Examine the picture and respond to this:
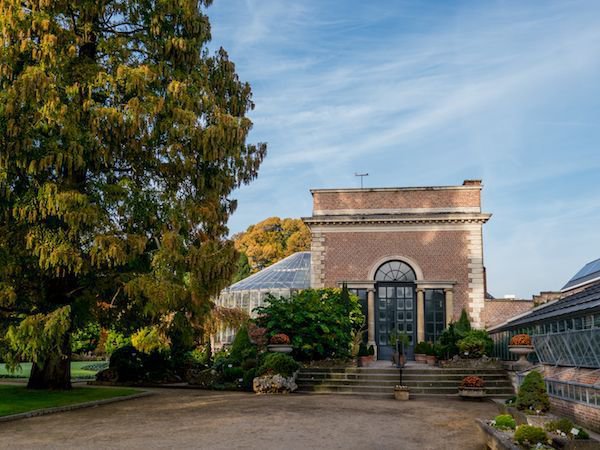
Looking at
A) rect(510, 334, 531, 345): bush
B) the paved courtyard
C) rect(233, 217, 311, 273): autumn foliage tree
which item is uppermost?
rect(233, 217, 311, 273): autumn foliage tree

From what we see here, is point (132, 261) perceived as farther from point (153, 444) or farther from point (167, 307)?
point (153, 444)

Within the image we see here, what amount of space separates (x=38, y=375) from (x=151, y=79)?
818 centimetres

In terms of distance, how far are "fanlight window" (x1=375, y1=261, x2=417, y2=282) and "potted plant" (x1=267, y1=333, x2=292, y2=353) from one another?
7.84 meters

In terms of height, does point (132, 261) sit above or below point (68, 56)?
below

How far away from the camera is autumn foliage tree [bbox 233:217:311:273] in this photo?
52.3 metres

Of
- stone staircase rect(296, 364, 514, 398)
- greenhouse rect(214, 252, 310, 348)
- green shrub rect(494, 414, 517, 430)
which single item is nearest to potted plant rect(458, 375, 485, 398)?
stone staircase rect(296, 364, 514, 398)

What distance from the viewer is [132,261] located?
13.9 metres

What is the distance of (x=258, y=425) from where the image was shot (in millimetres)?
10430

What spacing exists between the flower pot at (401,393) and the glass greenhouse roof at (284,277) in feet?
41.5

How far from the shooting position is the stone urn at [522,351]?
49.1 ft

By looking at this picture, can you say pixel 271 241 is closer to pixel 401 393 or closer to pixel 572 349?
pixel 401 393

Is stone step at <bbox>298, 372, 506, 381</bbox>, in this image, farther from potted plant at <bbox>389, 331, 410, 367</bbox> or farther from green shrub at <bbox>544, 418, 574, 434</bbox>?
green shrub at <bbox>544, 418, 574, 434</bbox>

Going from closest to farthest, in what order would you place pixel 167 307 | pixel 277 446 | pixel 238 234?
pixel 277 446 → pixel 167 307 → pixel 238 234

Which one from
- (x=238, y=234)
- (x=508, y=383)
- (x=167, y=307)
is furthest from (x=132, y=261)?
(x=238, y=234)
